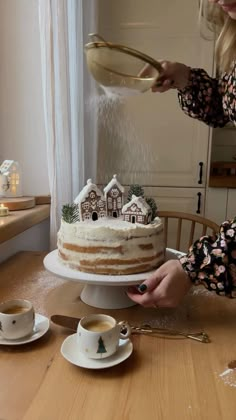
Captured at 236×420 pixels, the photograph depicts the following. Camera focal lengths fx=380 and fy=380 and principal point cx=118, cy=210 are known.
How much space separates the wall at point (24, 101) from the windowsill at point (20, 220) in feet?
0.23

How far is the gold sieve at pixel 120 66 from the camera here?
2.17 feet

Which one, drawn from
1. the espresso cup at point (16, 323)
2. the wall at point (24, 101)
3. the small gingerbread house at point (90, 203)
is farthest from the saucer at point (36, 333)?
the wall at point (24, 101)

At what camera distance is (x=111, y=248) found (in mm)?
769

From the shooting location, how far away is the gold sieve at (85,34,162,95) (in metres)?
0.66

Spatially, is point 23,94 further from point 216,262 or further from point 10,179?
point 216,262

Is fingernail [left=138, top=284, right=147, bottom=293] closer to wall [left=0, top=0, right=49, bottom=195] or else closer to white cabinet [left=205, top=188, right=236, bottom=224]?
wall [left=0, top=0, right=49, bottom=195]

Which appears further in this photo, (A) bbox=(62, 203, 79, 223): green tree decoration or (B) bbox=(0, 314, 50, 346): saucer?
(A) bbox=(62, 203, 79, 223): green tree decoration

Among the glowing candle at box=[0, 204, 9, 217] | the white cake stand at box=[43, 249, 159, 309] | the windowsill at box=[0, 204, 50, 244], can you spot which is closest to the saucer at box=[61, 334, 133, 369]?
the white cake stand at box=[43, 249, 159, 309]

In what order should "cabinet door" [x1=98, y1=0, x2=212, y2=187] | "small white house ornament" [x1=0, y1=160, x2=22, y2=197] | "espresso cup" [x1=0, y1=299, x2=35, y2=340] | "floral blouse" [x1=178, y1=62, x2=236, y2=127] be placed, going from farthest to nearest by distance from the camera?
"cabinet door" [x1=98, y1=0, x2=212, y2=187], "small white house ornament" [x1=0, y1=160, x2=22, y2=197], "floral blouse" [x1=178, y1=62, x2=236, y2=127], "espresso cup" [x1=0, y1=299, x2=35, y2=340]

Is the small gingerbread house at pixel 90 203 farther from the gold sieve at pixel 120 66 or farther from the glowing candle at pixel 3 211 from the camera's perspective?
the glowing candle at pixel 3 211

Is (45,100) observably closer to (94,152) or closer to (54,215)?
(54,215)

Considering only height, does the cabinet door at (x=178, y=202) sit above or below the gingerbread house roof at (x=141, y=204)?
below

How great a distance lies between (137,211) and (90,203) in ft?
0.36

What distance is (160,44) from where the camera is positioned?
6.56ft
